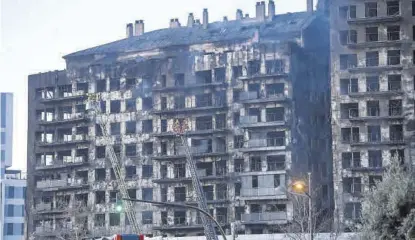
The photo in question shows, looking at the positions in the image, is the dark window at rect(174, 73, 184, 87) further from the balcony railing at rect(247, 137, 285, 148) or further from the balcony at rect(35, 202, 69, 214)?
the balcony at rect(35, 202, 69, 214)

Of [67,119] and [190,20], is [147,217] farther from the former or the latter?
[190,20]

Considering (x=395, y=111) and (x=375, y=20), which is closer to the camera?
(x=395, y=111)

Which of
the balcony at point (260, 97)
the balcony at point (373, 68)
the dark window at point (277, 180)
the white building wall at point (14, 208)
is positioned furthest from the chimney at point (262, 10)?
the white building wall at point (14, 208)

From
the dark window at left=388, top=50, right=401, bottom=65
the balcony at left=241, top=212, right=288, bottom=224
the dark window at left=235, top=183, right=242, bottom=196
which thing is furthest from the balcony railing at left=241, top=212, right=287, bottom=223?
the dark window at left=388, top=50, right=401, bottom=65

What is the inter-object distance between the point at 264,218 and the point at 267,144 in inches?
349

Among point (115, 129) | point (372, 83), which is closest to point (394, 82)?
point (372, 83)

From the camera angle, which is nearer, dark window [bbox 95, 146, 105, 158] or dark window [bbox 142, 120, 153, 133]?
dark window [bbox 142, 120, 153, 133]

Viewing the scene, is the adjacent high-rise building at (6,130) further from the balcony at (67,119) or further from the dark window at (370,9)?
the dark window at (370,9)

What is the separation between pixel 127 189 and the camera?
124m

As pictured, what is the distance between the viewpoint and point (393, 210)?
48.2 metres

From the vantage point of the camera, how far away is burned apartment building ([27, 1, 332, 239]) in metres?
114

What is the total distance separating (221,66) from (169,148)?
12167 millimetres

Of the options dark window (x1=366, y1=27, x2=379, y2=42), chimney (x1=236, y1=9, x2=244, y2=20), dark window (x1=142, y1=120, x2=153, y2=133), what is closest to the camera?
dark window (x1=366, y1=27, x2=379, y2=42)

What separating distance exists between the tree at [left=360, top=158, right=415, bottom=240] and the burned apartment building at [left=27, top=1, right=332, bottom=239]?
60.7 m
